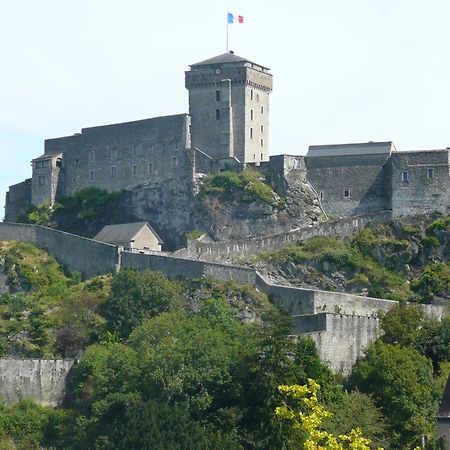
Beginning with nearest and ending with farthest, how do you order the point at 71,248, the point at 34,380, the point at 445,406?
1. the point at 445,406
2. the point at 34,380
3. the point at 71,248

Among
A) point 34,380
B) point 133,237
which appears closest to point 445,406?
point 34,380

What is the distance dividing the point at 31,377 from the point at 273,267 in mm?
13004

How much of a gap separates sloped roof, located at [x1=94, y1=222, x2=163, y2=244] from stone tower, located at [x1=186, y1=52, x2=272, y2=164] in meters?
4.86

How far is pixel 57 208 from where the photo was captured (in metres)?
85.9

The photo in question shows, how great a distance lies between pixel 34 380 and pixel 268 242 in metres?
14.3

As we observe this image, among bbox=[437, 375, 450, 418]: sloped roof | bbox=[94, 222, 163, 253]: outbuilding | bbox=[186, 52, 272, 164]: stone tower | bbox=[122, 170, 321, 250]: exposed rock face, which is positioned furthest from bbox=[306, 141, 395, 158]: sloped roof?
bbox=[437, 375, 450, 418]: sloped roof

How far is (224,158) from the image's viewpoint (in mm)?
81438

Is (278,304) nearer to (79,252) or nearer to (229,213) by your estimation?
(229,213)

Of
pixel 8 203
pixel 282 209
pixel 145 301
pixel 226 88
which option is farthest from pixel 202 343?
pixel 8 203

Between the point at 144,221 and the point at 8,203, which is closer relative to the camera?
the point at 144,221

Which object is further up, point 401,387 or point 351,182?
point 351,182

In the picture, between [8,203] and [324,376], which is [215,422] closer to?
[324,376]

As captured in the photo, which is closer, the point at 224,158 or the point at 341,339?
the point at 341,339

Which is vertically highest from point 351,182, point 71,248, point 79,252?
point 351,182
